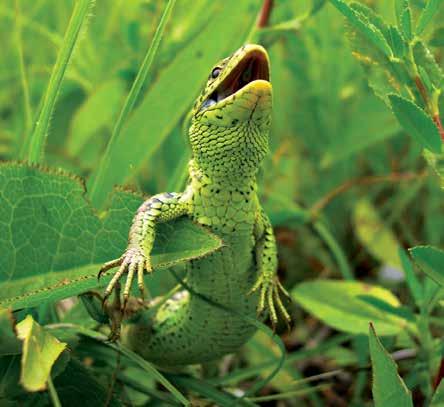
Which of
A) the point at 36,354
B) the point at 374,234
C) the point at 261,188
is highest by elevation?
the point at 36,354

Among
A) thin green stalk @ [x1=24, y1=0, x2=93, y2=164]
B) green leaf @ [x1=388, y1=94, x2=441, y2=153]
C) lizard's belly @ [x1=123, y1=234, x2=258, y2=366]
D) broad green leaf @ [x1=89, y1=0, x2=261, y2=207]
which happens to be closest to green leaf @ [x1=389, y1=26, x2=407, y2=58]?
green leaf @ [x1=388, y1=94, x2=441, y2=153]

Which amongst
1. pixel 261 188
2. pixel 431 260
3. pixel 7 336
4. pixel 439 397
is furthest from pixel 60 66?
pixel 261 188

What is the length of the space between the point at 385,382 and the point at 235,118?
71cm

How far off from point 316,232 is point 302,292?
0.89 meters

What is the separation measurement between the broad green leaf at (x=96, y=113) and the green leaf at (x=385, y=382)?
78.1 inches

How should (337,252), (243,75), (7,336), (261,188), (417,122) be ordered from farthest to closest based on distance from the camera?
(261,188)
(337,252)
(243,75)
(417,122)
(7,336)

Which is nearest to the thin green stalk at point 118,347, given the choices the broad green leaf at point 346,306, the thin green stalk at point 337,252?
the broad green leaf at point 346,306

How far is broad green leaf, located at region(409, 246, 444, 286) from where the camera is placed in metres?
1.43

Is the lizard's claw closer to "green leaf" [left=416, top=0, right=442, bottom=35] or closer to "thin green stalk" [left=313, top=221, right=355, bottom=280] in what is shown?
"green leaf" [left=416, top=0, right=442, bottom=35]

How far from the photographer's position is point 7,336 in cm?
133

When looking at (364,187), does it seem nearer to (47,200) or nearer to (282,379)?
(282,379)

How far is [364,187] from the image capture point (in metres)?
3.36

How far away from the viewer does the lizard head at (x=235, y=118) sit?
1.61m

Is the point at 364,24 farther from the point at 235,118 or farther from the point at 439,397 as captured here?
the point at 439,397
